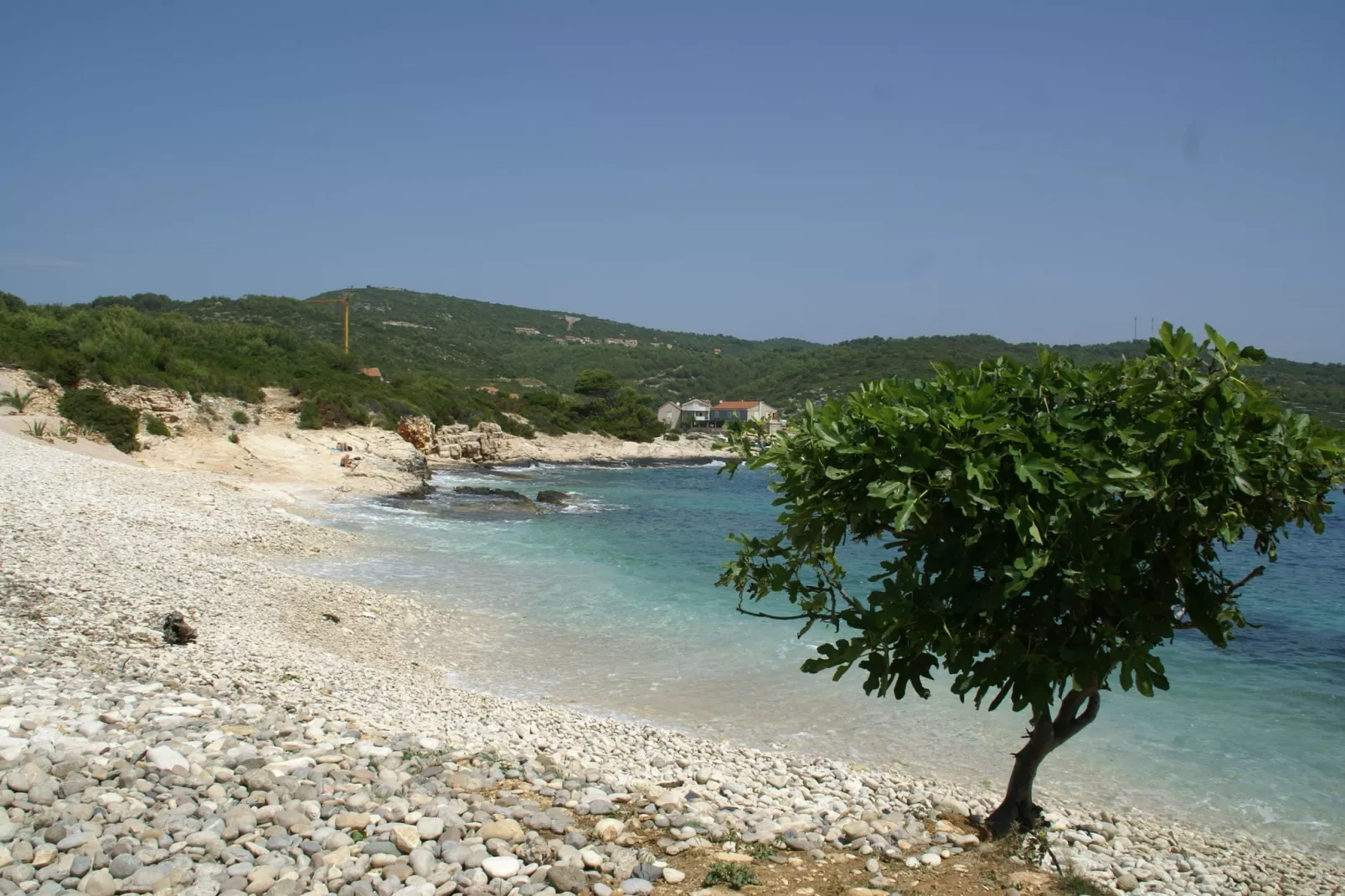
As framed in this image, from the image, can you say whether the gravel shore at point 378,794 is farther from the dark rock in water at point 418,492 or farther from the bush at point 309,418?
the bush at point 309,418

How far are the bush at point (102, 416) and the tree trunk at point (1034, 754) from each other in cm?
2909

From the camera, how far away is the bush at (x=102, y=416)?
2781 cm

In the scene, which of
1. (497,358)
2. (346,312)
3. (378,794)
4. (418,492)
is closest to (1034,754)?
(378,794)

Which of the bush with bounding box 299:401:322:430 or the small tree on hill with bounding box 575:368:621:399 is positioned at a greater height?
the small tree on hill with bounding box 575:368:621:399

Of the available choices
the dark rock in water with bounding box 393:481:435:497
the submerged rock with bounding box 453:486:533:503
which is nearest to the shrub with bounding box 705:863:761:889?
the dark rock in water with bounding box 393:481:435:497

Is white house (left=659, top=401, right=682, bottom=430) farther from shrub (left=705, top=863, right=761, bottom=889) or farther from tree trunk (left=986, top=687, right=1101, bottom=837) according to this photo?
shrub (left=705, top=863, right=761, bottom=889)

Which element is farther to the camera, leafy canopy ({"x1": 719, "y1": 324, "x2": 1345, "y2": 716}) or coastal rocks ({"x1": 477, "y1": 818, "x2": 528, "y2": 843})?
coastal rocks ({"x1": 477, "y1": 818, "x2": 528, "y2": 843})

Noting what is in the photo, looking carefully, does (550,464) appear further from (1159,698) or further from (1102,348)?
(1102,348)

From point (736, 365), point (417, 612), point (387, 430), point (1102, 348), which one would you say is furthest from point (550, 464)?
point (736, 365)

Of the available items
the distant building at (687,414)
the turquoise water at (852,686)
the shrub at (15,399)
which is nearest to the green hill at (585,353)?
the distant building at (687,414)

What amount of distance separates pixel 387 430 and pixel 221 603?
30494 millimetres

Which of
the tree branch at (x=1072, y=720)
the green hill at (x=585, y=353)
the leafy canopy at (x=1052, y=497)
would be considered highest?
the green hill at (x=585, y=353)

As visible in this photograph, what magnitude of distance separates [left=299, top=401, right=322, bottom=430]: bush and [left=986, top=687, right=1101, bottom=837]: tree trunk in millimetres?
35584

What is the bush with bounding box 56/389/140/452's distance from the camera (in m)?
27.8
